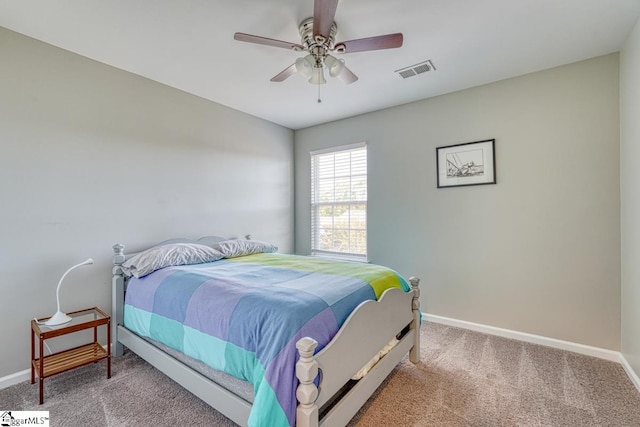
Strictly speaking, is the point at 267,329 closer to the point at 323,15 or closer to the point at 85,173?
the point at 323,15

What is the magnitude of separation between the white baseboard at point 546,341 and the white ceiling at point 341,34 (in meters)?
2.54

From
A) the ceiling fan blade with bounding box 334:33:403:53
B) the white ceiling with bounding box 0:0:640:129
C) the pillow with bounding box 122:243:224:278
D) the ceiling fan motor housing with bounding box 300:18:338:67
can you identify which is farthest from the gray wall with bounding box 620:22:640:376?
the pillow with bounding box 122:243:224:278

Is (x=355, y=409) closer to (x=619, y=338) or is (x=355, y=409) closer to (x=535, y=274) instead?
(x=535, y=274)

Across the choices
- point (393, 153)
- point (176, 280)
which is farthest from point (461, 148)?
point (176, 280)

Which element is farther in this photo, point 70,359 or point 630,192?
point 630,192

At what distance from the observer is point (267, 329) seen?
1.38 metres

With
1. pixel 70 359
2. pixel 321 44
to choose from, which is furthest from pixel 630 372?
pixel 70 359

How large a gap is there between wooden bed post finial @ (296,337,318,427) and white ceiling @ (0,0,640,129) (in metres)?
2.02

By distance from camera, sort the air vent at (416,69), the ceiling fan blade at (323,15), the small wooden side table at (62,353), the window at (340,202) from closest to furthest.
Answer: the ceiling fan blade at (323,15) → the small wooden side table at (62,353) → the air vent at (416,69) → the window at (340,202)

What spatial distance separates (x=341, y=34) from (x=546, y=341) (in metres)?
3.27

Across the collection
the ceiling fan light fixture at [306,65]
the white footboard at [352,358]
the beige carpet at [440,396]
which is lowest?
the beige carpet at [440,396]

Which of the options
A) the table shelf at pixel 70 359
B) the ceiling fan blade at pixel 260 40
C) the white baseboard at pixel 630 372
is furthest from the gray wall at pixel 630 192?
the table shelf at pixel 70 359

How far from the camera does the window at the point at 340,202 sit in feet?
12.7

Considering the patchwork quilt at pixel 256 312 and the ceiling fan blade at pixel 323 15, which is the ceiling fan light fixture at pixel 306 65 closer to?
the ceiling fan blade at pixel 323 15
